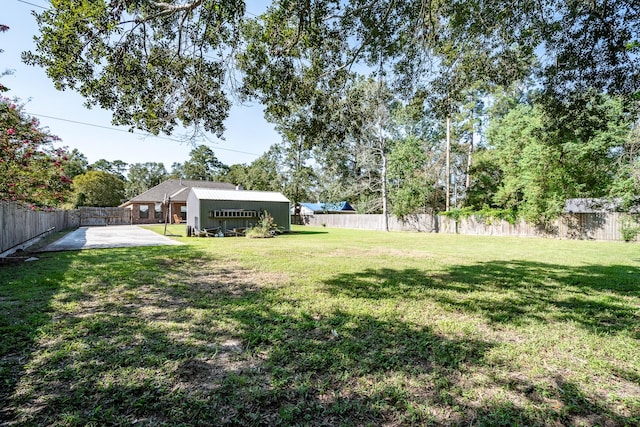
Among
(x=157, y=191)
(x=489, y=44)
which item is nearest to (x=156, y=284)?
(x=489, y=44)

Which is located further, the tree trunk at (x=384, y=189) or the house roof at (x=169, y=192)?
the house roof at (x=169, y=192)

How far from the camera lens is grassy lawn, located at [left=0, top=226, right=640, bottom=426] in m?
2.10

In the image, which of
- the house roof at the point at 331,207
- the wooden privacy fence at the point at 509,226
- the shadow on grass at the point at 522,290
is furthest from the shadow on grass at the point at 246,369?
the house roof at the point at 331,207

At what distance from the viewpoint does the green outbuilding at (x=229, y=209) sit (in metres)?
17.3

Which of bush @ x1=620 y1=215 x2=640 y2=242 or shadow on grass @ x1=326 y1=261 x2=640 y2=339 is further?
bush @ x1=620 y1=215 x2=640 y2=242

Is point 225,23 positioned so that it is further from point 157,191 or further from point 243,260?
point 157,191

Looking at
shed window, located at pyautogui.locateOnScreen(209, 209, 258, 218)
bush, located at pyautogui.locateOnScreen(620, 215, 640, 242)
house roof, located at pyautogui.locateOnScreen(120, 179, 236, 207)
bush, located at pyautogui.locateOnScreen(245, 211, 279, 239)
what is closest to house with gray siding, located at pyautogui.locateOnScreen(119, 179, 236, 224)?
house roof, located at pyautogui.locateOnScreen(120, 179, 236, 207)

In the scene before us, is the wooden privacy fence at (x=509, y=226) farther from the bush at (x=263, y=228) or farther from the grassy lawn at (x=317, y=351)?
the grassy lawn at (x=317, y=351)

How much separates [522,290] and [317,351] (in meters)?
4.47

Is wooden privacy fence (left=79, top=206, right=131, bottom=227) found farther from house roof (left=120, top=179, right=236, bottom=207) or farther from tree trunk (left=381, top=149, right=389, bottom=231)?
tree trunk (left=381, top=149, right=389, bottom=231)

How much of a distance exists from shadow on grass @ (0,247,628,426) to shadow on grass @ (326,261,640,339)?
574 mm

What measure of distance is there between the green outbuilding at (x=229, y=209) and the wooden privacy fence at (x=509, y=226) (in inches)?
432

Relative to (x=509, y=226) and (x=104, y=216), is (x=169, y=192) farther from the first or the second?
(x=509, y=226)

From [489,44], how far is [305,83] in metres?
3.79
